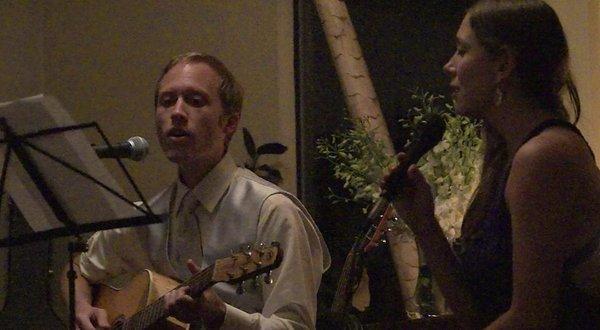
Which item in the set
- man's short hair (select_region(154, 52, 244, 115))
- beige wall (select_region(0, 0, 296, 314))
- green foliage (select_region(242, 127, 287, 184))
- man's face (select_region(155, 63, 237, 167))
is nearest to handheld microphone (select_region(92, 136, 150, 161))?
man's face (select_region(155, 63, 237, 167))

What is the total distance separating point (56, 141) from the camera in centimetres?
173

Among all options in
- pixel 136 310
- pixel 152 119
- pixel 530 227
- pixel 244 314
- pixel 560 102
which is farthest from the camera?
pixel 152 119

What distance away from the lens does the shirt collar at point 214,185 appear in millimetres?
2156

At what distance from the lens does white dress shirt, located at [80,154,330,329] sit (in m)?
1.96

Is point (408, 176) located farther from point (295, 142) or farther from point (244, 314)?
point (295, 142)

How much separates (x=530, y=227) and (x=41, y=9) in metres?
3.18

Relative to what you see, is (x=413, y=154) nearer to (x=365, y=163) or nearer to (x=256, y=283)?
(x=256, y=283)

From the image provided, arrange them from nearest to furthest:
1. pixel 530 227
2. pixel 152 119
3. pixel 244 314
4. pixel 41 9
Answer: pixel 530 227 → pixel 244 314 → pixel 152 119 → pixel 41 9

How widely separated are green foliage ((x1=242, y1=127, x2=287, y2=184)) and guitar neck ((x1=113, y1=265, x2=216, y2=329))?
123cm

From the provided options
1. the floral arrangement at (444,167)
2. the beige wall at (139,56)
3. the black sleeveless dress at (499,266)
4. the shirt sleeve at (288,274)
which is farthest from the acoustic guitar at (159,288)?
the beige wall at (139,56)

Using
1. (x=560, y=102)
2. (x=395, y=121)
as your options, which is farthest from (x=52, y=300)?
(x=560, y=102)

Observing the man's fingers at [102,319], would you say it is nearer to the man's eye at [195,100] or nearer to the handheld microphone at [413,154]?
the man's eye at [195,100]

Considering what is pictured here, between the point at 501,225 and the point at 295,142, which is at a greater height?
the point at 501,225

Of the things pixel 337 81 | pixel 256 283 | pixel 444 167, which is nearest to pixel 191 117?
pixel 256 283
